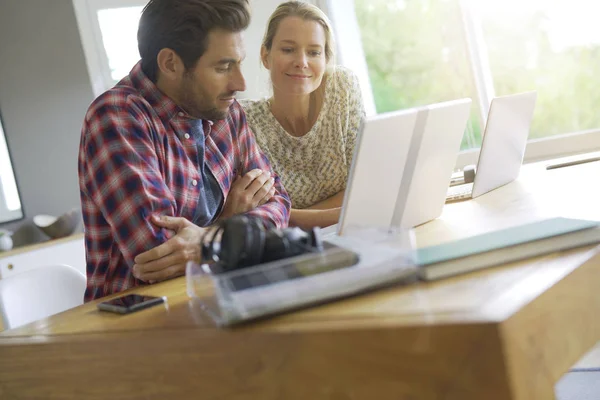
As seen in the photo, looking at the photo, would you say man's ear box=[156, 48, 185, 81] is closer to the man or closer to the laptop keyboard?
the man

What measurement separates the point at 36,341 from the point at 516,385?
738mm

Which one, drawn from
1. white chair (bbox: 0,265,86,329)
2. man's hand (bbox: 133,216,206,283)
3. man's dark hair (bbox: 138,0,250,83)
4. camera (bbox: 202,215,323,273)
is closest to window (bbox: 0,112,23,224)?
white chair (bbox: 0,265,86,329)

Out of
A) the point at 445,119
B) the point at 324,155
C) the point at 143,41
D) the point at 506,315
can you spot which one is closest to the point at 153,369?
the point at 506,315

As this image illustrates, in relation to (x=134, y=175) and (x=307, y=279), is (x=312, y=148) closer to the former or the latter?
(x=134, y=175)

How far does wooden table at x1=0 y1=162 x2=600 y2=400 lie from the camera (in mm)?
800

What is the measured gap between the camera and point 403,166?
1.45 m

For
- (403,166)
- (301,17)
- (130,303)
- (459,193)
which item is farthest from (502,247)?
(301,17)

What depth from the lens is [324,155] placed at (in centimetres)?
263

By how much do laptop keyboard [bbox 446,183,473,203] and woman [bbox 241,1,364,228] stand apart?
0.47 m

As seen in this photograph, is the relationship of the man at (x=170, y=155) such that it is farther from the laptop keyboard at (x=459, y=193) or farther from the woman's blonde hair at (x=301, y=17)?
the woman's blonde hair at (x=301, y=17)

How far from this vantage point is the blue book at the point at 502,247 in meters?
1.01

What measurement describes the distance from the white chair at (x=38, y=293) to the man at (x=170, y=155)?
0.35 metres

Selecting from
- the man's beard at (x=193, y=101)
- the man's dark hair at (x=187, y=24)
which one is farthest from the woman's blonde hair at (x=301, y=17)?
the man's beard at (x=193, y=101)

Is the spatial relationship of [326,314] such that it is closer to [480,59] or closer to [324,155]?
[324,155]
